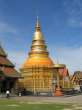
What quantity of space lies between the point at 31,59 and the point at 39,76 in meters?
6.90

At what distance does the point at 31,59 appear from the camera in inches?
3209

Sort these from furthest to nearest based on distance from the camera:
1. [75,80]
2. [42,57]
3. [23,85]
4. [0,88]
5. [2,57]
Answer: [75,80], [42,57], [23,85], [2,57], [0,88]

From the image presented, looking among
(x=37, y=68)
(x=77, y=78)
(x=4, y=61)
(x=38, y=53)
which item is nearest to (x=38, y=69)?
(x=37, y=68)

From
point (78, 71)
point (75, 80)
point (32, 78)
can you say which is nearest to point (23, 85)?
point (32, 78)

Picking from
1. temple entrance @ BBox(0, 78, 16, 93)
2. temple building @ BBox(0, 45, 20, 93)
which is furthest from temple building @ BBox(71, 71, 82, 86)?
temple entrance @ BBox(0, 78, 16, 93)

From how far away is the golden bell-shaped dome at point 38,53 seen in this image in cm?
8038

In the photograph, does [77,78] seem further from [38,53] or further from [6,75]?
[6,75]

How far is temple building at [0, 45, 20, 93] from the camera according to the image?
196 ft

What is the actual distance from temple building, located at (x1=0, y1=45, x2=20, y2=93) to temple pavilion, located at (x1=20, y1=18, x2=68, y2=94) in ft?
27.3

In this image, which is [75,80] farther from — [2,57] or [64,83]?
[2,57]

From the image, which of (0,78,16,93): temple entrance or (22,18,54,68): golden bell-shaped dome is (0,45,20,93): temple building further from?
(22,18,54,68): golden bell-shaped dome

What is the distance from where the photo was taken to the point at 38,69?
77.6 m

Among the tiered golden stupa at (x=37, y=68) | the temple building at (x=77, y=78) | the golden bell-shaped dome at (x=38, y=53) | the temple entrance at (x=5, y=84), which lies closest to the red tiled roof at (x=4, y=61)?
the temple entrance at (x=5, y=84)

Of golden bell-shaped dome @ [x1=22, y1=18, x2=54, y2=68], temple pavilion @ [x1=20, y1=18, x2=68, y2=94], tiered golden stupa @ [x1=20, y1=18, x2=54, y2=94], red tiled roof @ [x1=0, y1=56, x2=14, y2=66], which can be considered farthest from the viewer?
golden bell-shaped dome @ [x1=22, y1=18, x2=54, y2=68]
